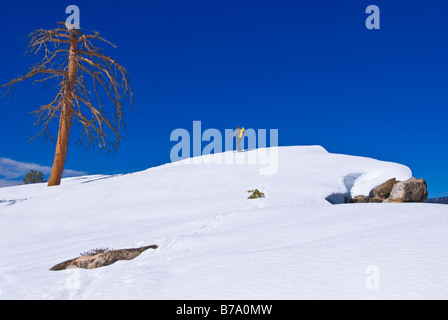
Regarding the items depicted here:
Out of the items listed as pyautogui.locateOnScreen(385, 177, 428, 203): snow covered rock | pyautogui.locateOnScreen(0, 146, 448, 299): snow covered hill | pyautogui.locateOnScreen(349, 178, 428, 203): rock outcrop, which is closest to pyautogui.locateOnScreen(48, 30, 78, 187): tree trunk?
pyautogui.locateOnScreen(0, 146, 448, 299): snow covered hill

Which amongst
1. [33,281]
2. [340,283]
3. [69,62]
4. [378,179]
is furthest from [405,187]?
[69,62]

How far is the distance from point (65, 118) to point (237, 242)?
1482 cm

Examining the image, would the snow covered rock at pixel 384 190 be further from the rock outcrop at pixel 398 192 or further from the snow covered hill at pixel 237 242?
the snow covered hill at pixel 237 242

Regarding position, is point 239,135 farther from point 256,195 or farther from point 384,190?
point 256,195

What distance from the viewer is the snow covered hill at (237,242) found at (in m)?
3.19

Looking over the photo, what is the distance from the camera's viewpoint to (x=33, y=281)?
14.3ft

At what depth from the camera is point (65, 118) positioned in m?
17.2

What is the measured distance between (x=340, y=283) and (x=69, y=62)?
17965 millimetres

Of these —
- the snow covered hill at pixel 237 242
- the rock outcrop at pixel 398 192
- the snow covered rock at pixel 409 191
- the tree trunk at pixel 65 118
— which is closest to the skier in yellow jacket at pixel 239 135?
the snow covered hill at pixel 237 242

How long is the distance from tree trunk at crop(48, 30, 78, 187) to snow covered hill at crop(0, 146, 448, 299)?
15.4 ft

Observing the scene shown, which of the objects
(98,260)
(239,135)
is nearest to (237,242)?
(98,260)

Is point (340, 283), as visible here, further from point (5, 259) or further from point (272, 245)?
point (5, 259)

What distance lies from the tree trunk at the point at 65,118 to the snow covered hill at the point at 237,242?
184 inches

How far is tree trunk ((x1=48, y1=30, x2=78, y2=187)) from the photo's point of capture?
17.1m
